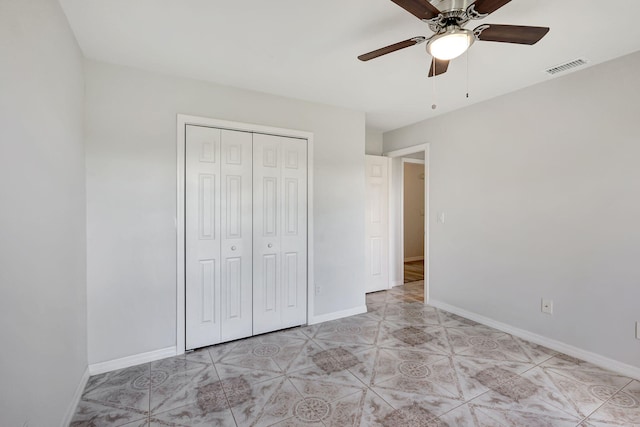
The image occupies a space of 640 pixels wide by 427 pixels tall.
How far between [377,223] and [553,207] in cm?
223

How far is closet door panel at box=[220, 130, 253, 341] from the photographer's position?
109 inches

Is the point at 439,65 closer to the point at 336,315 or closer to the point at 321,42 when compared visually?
the point at 321,42

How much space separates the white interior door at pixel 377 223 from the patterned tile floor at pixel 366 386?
1563 mm

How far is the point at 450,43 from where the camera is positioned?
158 cm

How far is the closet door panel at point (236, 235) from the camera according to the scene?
2.78m

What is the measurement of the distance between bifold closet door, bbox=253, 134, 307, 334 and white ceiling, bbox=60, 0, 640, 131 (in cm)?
66

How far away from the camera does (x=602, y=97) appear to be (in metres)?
2.39

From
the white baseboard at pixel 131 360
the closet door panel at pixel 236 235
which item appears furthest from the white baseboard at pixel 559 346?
the white baseboard at pixel 131 360

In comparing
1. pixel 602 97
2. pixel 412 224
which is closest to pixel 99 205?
pixel 602 97

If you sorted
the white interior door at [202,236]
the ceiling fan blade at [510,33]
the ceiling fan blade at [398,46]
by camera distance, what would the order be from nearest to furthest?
the ceiling fan blade at [510,33] < the ceiling fan blade at [398,46] < the white interior door at [202,236]

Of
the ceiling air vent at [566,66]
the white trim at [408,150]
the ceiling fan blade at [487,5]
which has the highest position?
the ceiling air vent at [566,66]

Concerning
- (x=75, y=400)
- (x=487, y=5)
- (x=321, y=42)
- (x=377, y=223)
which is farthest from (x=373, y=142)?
(x=75, y=400)

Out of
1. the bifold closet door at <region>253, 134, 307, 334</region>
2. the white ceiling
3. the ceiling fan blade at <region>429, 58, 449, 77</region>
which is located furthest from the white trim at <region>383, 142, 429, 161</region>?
the ceiling fan blade at <region>429, 58, 449, 77</region>

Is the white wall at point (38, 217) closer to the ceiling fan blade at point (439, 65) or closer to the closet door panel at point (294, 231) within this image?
the closet door panel at point (294, 231)
